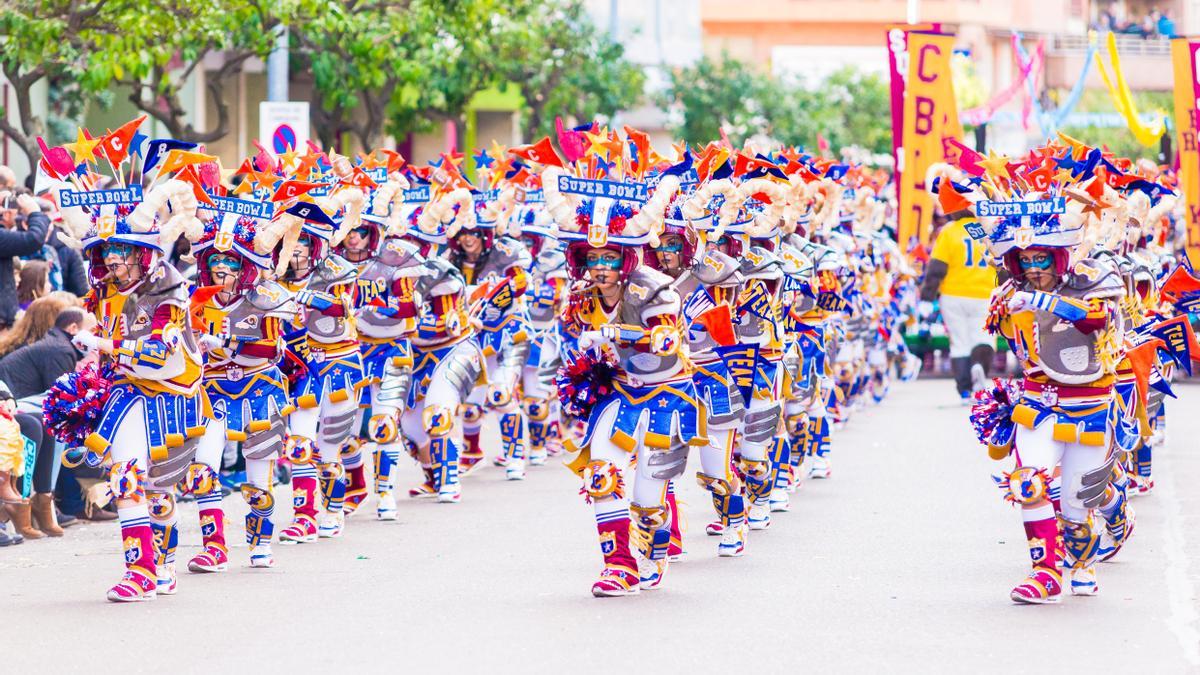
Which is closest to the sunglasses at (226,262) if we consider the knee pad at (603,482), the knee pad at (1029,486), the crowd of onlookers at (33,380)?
the crowd of onlookers at (33,380)

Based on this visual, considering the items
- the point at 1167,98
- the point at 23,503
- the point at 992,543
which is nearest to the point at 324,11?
the point at 23,503

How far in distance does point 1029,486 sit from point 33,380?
5.90 m

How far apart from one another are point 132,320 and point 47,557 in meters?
2.26

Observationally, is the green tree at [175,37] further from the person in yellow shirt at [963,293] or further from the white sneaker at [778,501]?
the white sneaker at [778,501]

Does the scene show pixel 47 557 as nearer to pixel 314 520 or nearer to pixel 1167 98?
pixel 314 520

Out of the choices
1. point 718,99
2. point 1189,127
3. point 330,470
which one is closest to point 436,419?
point 330,470

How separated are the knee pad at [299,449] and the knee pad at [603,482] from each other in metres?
2.38

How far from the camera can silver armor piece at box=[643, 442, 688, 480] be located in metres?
9.73

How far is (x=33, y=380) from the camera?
1240cm

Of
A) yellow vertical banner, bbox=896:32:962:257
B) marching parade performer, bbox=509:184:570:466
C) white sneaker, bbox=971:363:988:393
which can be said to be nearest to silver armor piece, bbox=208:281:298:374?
marching parade performer, bbox=509:184:570:466

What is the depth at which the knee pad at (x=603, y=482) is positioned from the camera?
9.53 meters

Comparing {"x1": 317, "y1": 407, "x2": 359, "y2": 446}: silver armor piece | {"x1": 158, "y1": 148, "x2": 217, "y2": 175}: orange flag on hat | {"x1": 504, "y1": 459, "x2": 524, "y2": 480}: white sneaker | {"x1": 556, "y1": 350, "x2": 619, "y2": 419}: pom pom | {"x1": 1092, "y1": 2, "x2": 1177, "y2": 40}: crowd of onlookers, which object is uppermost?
{"x1": 1092, "y1": 2, "x2": 1177, "y2": 40}: crowd of onlookers

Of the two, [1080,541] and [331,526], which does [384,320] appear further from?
[1080,541]

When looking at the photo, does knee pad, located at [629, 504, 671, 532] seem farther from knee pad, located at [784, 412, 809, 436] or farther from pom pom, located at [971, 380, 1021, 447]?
knee pad, located at [784, 412, 809, 436]
